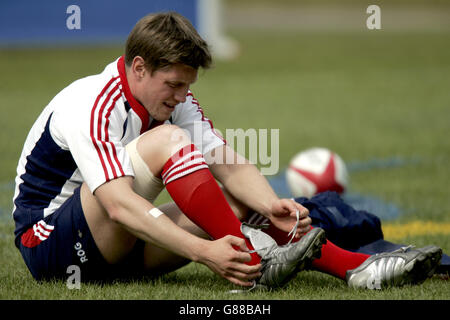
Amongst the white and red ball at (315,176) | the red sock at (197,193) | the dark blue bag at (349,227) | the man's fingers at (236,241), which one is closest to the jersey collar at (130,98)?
the red sock at (197,193)

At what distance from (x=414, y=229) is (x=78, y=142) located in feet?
8.40

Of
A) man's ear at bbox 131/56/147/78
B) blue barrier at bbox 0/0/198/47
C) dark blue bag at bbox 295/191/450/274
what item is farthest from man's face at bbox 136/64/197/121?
blue barrier at bbox 0/0/198/47

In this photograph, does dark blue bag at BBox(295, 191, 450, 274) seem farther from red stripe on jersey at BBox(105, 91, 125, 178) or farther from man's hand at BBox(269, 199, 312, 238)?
red stripe on jersey at BBox(105, 91, 125, 178)

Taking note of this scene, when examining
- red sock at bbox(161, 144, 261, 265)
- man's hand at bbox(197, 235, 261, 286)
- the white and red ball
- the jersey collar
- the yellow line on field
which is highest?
the jersey collar

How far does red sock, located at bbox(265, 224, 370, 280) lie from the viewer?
351 cm

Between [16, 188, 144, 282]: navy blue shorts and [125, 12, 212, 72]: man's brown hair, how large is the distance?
646 mm

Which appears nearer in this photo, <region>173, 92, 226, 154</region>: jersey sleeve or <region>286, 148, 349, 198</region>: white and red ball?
<region>173, 92, 226, 154</region>: jersey sleeve

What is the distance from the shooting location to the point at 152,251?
344cm

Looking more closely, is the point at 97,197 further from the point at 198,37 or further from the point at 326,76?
the point at 326,76

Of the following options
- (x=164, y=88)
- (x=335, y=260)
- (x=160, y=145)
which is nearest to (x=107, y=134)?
(x=160, y=145)

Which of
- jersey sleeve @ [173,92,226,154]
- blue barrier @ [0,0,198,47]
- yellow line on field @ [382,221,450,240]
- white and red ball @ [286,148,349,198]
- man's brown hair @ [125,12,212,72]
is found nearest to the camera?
man's brown hair @ [125,12,212,72]

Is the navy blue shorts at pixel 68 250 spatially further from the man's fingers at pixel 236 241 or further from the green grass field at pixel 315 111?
the man's fingers at pixel 236 241

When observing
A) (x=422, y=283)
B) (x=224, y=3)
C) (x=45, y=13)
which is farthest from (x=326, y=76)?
(x=224, y=3)

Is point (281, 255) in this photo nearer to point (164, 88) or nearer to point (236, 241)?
point (236, 241)
